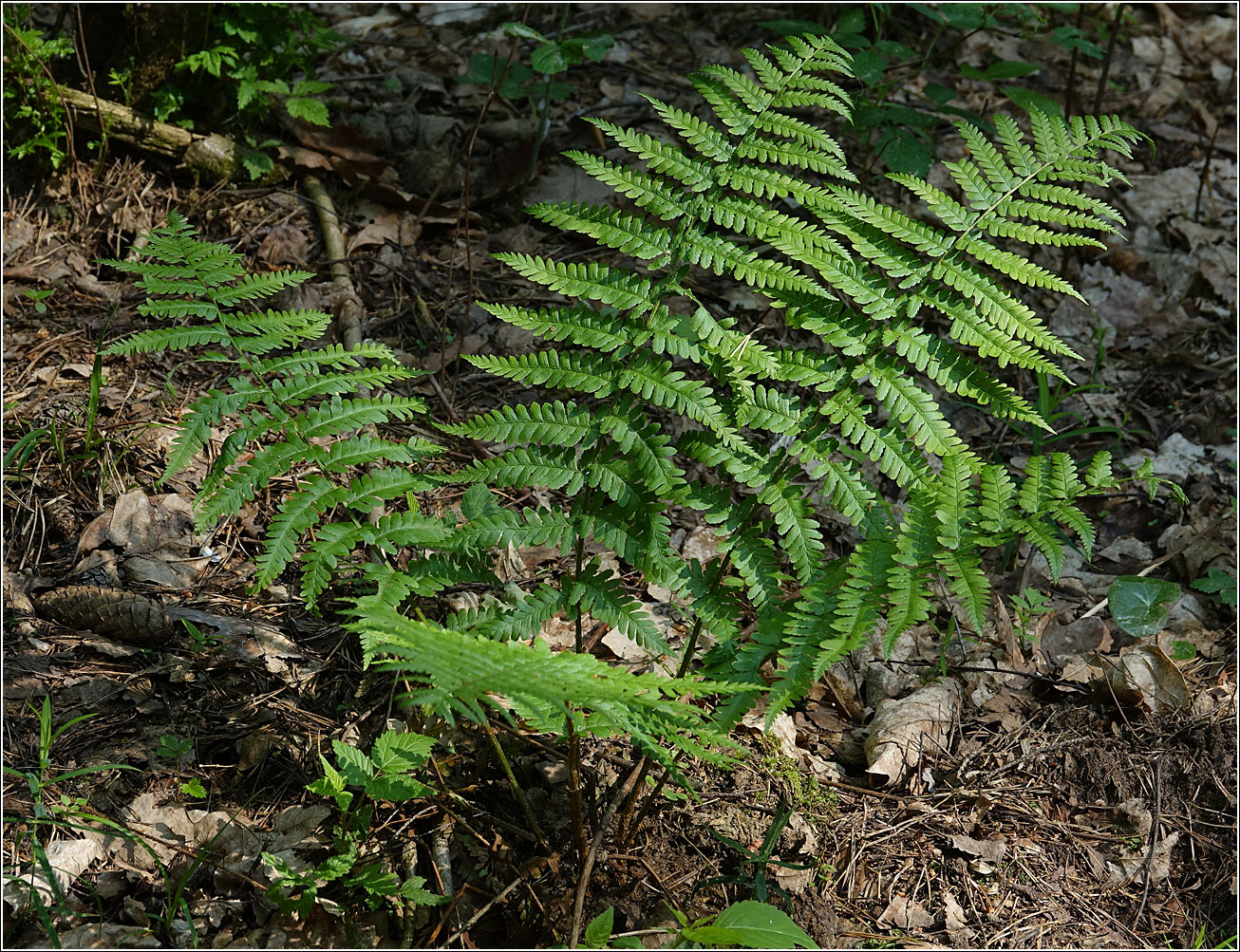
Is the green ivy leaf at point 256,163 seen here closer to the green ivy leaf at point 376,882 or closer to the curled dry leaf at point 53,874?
the curled dry leaf at point 53,874

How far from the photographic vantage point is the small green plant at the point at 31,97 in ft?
12.6

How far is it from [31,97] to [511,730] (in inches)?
133

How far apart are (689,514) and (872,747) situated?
1.10 m

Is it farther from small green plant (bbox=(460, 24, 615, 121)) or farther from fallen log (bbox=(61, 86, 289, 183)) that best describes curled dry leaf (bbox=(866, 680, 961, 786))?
fallen log (bbox=(61, 86, 289, 183))

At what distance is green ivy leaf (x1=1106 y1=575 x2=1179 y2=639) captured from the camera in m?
3.08

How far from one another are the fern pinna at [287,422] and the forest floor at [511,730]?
0.69 metres

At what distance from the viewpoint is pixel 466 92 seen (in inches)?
194

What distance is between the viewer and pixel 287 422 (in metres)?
2.33

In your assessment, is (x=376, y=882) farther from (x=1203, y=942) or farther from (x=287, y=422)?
(x=1203, y=942)

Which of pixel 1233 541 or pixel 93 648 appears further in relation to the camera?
pixel 1233 541

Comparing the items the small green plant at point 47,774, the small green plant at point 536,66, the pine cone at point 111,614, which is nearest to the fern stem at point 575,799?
the small green plant at point 47,774

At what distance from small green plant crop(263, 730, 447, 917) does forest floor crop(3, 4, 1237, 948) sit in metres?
0.07

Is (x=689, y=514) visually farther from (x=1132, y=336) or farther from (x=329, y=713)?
(x=1132, y=336)

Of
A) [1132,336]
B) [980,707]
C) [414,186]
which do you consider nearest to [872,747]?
[980,707]
